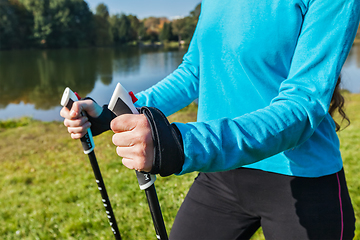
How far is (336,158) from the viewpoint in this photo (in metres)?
1.51

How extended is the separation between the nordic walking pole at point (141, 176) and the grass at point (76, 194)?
2.26 m

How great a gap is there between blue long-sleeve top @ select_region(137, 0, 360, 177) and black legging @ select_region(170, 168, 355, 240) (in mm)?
91

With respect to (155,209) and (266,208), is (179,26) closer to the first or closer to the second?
(266,208)

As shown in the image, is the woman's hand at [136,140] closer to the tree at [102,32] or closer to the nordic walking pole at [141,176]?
the nordic walking pole at [141,176]

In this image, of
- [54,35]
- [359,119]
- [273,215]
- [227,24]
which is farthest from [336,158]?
[54,35]

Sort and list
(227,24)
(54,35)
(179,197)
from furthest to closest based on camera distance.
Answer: (54,35) < (179,197) < (227,24)

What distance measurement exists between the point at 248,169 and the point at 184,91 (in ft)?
2.14

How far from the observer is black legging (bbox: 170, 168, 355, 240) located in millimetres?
1478

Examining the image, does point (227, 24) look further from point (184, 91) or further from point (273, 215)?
point (273, 215)

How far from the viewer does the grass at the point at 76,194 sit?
12.5 feet

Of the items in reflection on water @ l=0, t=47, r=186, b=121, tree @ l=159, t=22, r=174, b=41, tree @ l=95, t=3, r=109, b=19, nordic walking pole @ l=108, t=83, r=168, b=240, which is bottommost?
reflection on water @ l=0, t=47, r=186, b=121

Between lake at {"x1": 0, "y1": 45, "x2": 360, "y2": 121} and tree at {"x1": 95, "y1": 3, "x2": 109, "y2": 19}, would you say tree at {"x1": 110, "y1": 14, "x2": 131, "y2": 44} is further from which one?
lake at {"x1": 0, "y1": 45, "x2": 360, "y2": 121}

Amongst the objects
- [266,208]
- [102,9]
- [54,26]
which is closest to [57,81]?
[266,208]

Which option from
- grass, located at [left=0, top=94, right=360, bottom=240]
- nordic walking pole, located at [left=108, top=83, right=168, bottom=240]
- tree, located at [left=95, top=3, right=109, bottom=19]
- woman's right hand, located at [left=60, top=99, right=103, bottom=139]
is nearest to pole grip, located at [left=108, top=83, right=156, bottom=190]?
nordic walking pole, located at [left=108, top=83, right=168, bottom=240]
